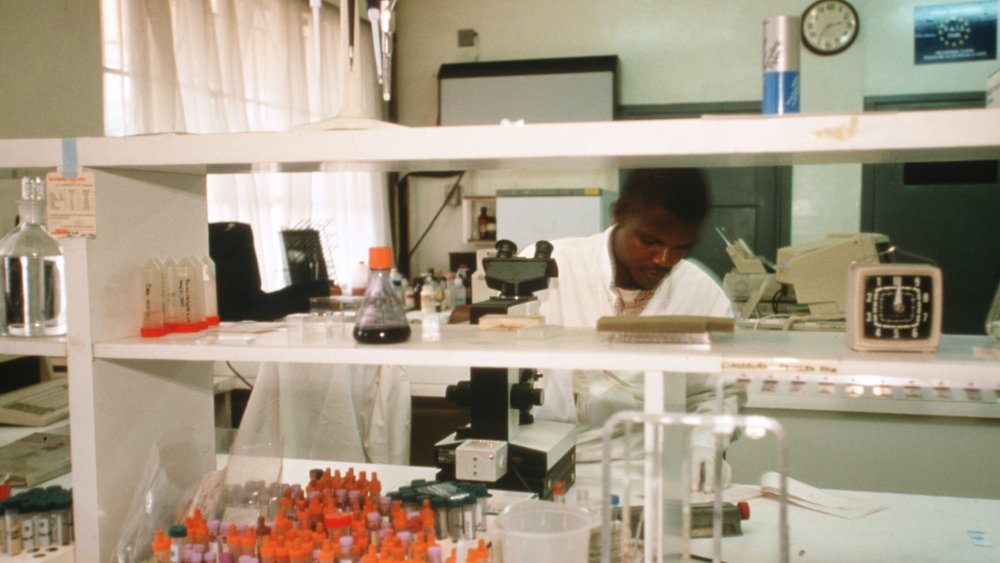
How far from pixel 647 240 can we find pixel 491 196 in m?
3.08

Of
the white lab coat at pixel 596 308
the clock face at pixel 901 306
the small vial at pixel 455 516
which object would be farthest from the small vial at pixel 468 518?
the white lab coat at pixel 596 308

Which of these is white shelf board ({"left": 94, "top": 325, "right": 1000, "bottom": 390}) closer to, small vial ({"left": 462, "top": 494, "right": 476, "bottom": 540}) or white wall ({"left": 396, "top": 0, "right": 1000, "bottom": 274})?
small vial ({"left": 462, "top": 494, "right": 476, "bottom": 540})

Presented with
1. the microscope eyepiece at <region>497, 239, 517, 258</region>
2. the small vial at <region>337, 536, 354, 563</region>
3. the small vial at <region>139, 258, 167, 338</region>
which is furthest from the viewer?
the microscope eyepiece at <region>497, 239, 517, 258</region>

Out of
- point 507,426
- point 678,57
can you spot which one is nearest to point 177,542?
point 507,426

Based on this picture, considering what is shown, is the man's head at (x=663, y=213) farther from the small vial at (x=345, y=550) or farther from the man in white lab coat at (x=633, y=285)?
the small vial at (x=345, y=550)

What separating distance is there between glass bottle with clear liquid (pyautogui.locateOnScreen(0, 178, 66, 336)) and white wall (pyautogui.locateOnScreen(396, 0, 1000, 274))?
12.7ft

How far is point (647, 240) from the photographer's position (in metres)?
2.12

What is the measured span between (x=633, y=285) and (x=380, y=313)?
53.3 inches

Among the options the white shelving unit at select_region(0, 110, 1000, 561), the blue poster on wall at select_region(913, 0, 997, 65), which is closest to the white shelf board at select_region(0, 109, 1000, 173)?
the white shelving unit at select_region(0, 110, 1000, 561)

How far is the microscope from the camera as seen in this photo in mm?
1372

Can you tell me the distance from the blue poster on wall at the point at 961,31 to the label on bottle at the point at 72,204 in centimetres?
481

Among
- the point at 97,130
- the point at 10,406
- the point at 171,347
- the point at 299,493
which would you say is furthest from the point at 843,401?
the point at 97,130

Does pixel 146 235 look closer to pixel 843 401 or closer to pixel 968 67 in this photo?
pixel 843 401

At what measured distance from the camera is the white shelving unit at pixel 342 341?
0.92m
